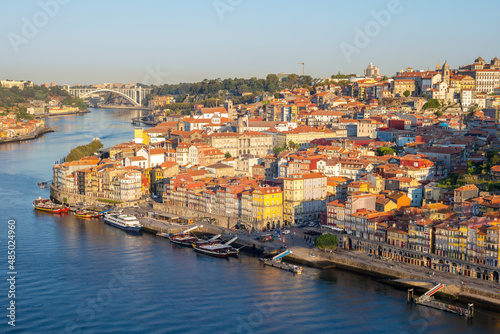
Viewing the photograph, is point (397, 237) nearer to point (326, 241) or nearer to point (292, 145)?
point (326, 241)

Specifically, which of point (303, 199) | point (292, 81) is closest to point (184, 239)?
point (303, 199)

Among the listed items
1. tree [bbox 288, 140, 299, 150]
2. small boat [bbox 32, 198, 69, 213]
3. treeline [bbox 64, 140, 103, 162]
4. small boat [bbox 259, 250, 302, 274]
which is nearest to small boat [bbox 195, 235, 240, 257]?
small boat [bbox 259, 250, 302, 274]

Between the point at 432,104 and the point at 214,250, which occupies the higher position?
the point at 432,104

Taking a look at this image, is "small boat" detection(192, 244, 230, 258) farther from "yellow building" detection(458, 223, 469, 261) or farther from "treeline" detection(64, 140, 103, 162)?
"treeline" detection(64, 140, 103, 162)

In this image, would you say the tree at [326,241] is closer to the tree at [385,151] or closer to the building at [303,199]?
the building at [303,199]

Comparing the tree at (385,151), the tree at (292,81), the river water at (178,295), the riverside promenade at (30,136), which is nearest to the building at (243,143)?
the tree at (385,151)

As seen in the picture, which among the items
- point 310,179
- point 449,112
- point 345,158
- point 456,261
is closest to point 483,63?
point 449,112
